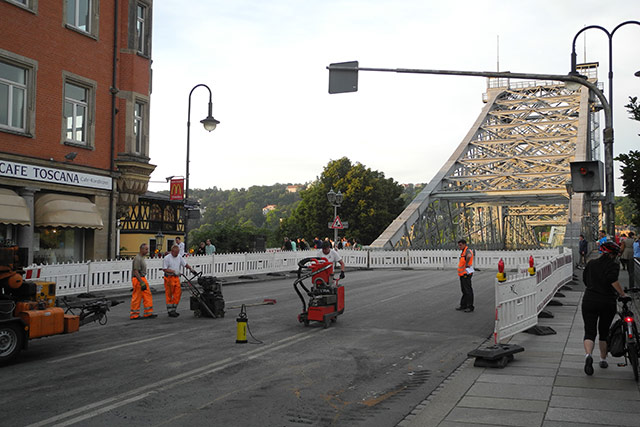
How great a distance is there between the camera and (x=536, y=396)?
691 centimetres

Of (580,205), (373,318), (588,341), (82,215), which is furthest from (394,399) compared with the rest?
(580,205)

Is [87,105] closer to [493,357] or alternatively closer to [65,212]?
[65,212]

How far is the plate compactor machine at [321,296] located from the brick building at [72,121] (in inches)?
387

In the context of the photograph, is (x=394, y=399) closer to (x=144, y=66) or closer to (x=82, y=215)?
(x=82, y=215)

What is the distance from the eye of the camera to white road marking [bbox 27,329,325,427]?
20.0 feet

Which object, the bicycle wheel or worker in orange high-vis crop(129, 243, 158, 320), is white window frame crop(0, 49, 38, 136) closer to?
worker in orange high-vis crop(129, 243, 158, 320)

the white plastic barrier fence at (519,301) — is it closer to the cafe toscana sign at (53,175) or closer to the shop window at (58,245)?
the cafe toscana sign at (53,175)

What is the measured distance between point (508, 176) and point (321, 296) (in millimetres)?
40986

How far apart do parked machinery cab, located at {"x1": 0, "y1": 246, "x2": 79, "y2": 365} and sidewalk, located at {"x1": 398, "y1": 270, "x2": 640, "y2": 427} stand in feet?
20.1

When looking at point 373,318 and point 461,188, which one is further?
point 461,188

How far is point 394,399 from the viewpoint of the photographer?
6.94m

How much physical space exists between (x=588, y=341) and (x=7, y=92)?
18347mm

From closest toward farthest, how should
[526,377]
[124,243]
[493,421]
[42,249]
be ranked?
[493,421] → [526,377] → [42,249] → [124,243]

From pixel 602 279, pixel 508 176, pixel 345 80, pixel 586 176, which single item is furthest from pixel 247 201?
pixel 602 279
